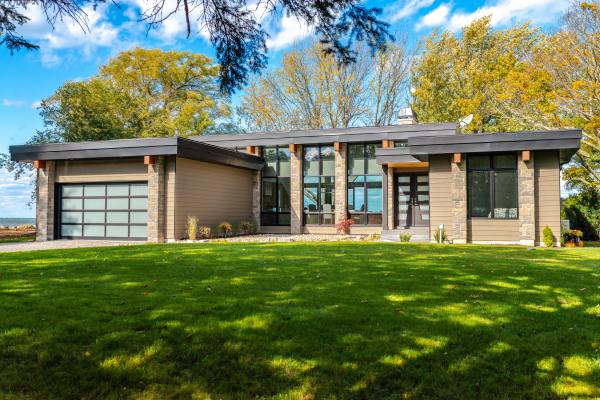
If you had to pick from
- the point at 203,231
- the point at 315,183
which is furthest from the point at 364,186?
the point at 203,231

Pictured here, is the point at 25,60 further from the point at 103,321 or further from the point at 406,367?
the point at 406,367

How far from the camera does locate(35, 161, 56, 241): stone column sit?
15039 mm

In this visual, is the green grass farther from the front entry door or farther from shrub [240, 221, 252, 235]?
shrub [240, 221, 252, 235]

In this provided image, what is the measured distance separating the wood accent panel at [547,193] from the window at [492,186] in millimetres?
644

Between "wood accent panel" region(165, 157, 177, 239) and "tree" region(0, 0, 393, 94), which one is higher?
"tree" region(0, 0, 393, 94)

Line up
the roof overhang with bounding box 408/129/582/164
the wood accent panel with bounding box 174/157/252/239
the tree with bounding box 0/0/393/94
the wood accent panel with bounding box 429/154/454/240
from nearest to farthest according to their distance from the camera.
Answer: the tree with bounding box 0/0/393/94
the roof overhang with bounding box 408/129/582/164
the wood accent panel with bounding box 429/154/454/240
the wood accent panel with bounding box 174/157/252/239

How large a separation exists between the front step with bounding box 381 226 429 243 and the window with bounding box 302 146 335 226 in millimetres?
3173

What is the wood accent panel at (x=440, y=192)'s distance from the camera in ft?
43.4

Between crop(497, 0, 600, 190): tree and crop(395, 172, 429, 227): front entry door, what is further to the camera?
crop(395, 172, 429, 227): front entry door

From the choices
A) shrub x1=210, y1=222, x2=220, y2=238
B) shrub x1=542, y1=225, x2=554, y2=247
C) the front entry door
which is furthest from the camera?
the front entry door

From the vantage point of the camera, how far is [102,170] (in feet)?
48.2

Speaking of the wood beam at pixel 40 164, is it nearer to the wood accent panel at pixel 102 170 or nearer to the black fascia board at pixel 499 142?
the wood accent panel at pixel 102 170

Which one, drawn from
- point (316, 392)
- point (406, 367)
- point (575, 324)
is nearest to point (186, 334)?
point (316, 392)

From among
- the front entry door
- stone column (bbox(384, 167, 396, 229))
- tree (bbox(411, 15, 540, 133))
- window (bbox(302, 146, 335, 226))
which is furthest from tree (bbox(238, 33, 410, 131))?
stone column (bbox(384, 167, 396, 229))
